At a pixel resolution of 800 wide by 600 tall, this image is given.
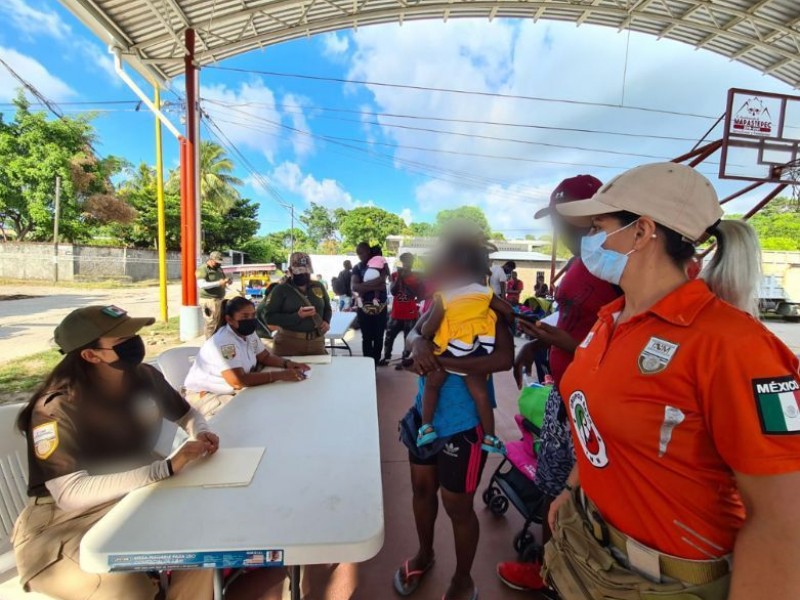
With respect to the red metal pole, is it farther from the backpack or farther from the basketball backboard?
the basketball backboard

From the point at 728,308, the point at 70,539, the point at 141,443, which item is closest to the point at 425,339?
the point at 728,308

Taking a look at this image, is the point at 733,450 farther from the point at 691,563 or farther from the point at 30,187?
the point at 30,187

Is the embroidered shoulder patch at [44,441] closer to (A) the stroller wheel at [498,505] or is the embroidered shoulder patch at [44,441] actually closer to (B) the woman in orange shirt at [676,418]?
(B) the woman in orange shirt at [676,418]

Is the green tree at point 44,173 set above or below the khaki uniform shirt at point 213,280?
above

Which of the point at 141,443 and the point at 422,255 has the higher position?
the point at 422,255

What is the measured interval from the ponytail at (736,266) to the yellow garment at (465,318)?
2.54ft

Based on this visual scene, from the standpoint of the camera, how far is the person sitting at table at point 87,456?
1.34 meters

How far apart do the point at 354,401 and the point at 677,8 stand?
10.1 meters

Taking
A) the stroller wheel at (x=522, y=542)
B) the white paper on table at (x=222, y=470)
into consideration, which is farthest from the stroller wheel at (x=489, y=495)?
the white paper on table at (x=222, y=470)

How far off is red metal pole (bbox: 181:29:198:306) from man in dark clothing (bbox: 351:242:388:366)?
11.6ft

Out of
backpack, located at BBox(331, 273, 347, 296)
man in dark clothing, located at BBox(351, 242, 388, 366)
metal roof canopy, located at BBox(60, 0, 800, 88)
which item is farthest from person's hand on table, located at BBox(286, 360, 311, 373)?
metal roof canopy, located at BBox(60, 0, 800, 88)

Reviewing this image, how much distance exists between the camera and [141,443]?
5.67 ft

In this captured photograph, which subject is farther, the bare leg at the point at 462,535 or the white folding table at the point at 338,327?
the white folding table at the point at 338,327

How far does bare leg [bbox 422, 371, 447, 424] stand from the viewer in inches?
67.1
